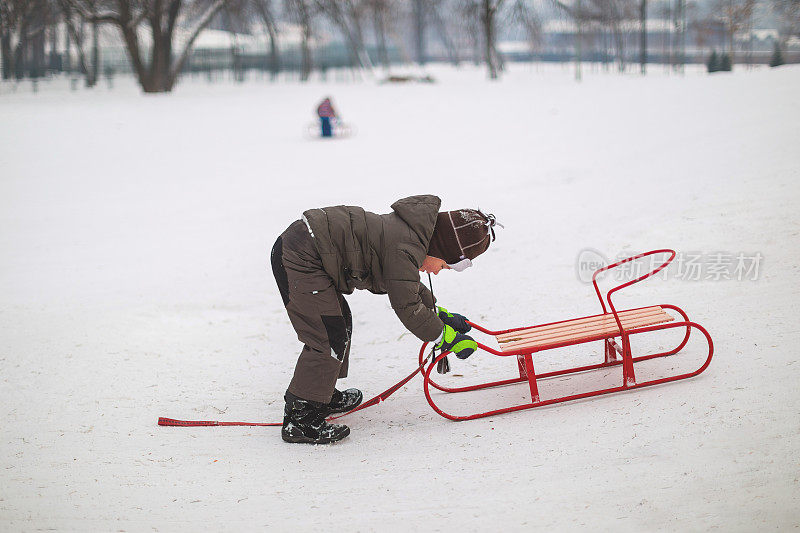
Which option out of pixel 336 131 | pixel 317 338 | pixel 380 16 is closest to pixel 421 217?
pixel 317 338

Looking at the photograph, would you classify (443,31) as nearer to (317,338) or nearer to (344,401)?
(344,401)

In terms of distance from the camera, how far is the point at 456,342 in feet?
11.3

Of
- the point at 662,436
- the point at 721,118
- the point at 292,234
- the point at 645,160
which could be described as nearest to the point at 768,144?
the point at 645,160

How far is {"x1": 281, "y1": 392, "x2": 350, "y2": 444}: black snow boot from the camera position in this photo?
351 centimetres

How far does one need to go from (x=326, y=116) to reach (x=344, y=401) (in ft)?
34.0

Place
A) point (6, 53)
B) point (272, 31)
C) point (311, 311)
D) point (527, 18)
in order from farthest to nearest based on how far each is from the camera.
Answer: point (272, 31)
point (527, 18)
point (6, 53)
point (311, 311)

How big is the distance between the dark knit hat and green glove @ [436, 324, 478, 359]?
0.37m

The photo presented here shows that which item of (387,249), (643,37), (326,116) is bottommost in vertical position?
(387,249)

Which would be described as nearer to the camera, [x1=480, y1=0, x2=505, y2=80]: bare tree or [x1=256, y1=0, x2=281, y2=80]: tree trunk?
[x1=480, y1=0, x2=505, y2=80]: bare tree

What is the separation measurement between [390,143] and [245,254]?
613cm

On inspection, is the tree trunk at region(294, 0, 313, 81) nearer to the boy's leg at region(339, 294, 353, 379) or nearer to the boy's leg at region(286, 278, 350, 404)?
the boy's leg at region(339, 294, 353, 379)

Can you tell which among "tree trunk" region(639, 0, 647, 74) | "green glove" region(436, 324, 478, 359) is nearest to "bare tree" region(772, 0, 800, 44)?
"tree trunk" region(639, 0, 647, 74)

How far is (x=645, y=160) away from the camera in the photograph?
28.2ft

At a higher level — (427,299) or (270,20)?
(270,20)
